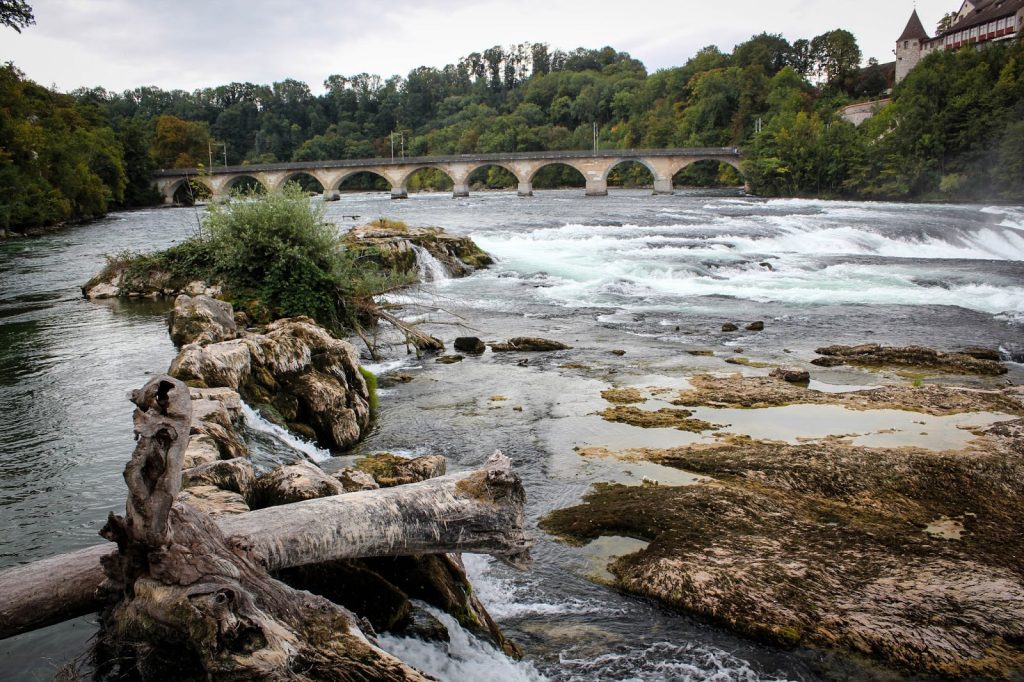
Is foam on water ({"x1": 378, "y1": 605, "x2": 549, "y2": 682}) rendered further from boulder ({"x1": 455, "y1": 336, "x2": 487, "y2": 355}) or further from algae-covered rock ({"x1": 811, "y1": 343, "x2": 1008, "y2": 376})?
algae-covered rock ({"x1": 811, "y1": 343, "x2": 1008, "y2": 376})

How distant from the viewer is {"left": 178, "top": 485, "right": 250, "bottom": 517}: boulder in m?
4.58

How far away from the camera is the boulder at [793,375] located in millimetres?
11461

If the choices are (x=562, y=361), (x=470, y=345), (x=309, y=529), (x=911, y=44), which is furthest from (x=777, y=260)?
(x=911, y=44)

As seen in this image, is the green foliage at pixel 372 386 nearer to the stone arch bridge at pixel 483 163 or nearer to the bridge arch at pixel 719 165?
the stone arch bridge at pixel 483 163

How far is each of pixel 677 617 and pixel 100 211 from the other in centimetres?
5670

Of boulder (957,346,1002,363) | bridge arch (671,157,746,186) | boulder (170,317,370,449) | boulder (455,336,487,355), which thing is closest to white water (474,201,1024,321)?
boulder (957,346,1002,363)

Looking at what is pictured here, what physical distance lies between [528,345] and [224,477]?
9.25 m

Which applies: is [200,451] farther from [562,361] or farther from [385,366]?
[562,361]

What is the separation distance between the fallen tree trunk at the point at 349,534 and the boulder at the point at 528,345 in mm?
9311

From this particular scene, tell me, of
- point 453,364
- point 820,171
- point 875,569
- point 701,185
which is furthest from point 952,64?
point 875,569

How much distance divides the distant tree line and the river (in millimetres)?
18776

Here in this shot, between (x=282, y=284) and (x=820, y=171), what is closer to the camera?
(x=282, y=284)

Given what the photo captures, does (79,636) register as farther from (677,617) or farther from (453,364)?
(453,364)

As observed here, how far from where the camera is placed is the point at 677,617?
17.6ft
